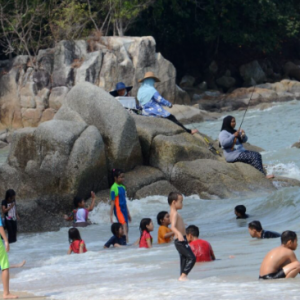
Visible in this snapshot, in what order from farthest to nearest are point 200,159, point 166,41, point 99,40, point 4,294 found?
point 166,41 < point 99,40 < point 200,159 < point 4,294

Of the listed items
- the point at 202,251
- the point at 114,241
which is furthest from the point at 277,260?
the point at 114,241

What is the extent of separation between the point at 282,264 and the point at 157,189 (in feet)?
20.6

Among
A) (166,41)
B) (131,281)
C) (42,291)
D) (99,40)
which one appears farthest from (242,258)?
(166,41)

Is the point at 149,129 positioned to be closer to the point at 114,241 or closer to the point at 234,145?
the point at 234,145

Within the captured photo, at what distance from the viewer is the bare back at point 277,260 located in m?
6.98

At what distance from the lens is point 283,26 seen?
119ft

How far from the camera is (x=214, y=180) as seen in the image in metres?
13.3

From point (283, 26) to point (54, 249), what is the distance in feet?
90.8

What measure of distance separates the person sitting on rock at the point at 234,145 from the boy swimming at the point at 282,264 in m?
6.87

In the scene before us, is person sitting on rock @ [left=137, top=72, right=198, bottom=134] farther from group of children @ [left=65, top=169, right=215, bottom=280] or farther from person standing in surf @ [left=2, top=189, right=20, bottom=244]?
person standing in surf @ [left=2, top=189, right=20, bottom=244]

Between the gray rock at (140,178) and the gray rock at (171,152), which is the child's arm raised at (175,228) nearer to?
the gray rock at (140,178)

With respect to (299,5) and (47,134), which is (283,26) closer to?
(299,5)

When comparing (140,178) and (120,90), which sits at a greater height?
(120,90)

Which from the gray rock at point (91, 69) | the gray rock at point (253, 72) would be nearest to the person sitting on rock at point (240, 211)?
the gray rock at point (91, 69)
